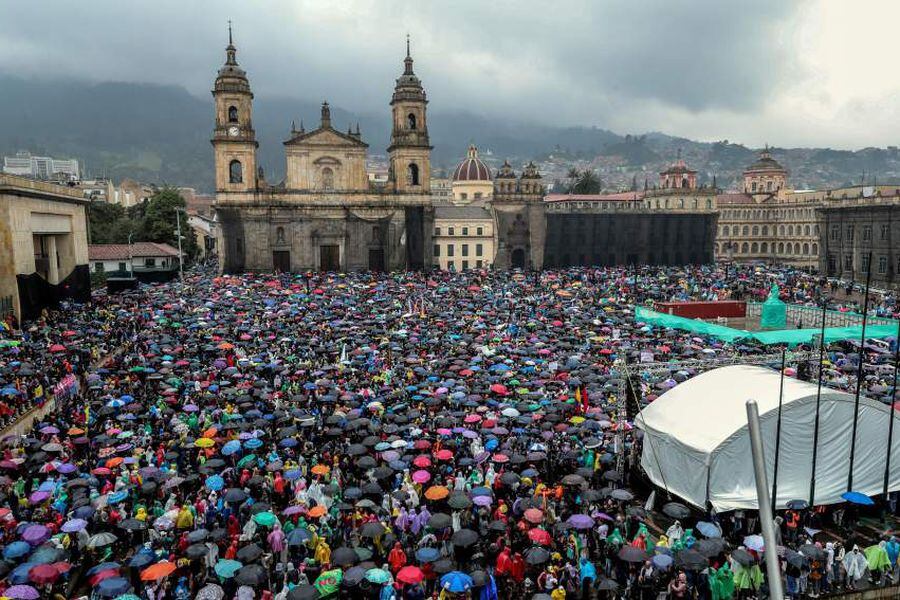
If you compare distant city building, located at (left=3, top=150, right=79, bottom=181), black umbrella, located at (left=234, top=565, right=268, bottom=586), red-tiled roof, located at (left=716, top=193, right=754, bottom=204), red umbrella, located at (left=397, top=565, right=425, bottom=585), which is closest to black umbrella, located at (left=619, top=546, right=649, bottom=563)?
red umbrella, located at (left=397, top=565, right=425, bottom=585)

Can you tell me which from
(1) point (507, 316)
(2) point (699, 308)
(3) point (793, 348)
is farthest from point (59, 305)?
(3) point (793, 348)

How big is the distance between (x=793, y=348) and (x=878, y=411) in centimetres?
1290

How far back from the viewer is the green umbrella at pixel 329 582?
35.5 ft

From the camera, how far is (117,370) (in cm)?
2427

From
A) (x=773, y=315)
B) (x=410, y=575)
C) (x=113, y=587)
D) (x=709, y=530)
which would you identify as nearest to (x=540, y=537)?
(x=410, y=575)

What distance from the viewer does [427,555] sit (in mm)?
11594

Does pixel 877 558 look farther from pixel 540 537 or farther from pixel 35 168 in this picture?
pixel 35 168

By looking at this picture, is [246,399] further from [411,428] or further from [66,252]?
[66,252]

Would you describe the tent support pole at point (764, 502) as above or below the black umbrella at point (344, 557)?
above

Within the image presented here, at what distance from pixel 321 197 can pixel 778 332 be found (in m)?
43.5

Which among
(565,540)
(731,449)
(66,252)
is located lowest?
(565,540)

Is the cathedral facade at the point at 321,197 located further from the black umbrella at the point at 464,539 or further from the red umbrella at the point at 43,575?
the red umbrella at the point at 43,575

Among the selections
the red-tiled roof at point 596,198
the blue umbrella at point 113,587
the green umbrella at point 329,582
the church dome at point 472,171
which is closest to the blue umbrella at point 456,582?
the green umbrella at point 329,582

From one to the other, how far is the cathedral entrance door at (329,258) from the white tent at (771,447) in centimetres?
4880
